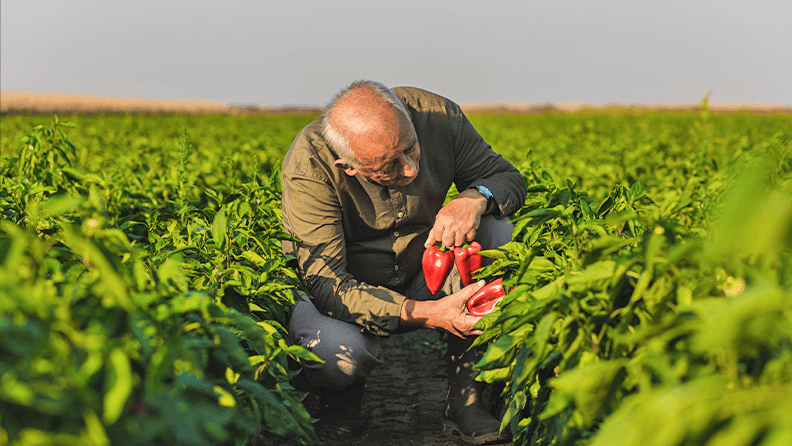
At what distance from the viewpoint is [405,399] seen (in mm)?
3189

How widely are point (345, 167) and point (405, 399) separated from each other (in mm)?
1389

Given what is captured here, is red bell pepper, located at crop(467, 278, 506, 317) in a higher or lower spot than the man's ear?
lower

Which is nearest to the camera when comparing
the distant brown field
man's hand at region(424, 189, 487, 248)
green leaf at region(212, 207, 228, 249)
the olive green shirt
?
green leaf at region(212, 207, 228, 249)

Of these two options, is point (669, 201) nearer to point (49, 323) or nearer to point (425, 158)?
point (425, 158)

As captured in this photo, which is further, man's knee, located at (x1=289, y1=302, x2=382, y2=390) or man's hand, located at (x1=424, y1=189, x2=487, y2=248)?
man's hand, located at (x1=424, y1=189, x2=487, y2=248)

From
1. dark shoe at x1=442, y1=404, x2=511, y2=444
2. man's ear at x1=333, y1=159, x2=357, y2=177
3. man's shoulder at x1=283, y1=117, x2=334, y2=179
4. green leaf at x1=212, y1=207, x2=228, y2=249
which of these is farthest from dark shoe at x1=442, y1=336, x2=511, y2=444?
green leaf at x1=212, y1=207, x2=228, y2=249

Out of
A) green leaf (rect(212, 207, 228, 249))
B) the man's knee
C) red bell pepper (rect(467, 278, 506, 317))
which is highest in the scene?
green leaf (rect(212, 207, 228, 249))

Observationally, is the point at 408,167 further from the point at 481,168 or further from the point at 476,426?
the point at 476,426

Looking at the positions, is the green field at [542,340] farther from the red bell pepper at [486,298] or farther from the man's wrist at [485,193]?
the man's wrist at [485,193]

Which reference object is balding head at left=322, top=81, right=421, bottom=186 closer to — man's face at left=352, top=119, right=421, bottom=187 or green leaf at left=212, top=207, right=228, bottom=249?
man's face at left=352, top=119, right=421, bottom=187

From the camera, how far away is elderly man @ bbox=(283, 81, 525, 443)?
246cm

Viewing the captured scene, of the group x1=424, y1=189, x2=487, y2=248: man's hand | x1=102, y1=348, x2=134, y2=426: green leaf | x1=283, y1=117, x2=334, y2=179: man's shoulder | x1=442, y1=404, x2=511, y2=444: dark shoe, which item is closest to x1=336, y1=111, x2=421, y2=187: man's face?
x1=283, y1=117, x2=334, y2=179: man's shoulder

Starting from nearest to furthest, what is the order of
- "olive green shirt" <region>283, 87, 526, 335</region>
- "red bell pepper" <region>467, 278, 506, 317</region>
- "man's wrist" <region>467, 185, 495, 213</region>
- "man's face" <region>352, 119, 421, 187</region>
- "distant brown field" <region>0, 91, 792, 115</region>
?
"red bell pepper" <region>467, 278, 506, 317</region>, "man's face" <region>352, 119, 421, 187</region>, "olive green shirt" <region>283, 87, 526, 335</region>, "man's wrist" <region>467, 185, 495, 213</region>, "distant brown field" <region>0, 91, 792, 115</region>

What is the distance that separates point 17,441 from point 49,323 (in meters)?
0.19
